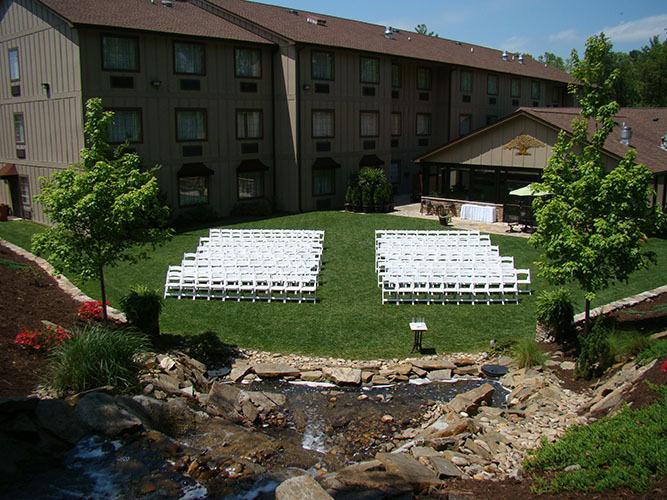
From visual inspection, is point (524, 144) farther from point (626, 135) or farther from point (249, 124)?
point (249, 124)

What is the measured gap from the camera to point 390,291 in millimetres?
18922

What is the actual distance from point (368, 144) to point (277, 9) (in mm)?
9756

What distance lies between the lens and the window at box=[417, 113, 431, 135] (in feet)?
141

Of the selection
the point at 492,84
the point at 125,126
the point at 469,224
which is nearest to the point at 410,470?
Answer: the point at 125,126

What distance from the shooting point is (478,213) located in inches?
1284

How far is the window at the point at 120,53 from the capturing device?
27.5 meters

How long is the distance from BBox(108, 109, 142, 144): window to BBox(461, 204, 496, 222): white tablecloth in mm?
15897

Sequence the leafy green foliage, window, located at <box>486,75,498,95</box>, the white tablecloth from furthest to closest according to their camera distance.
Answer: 1. window, located at <box>486,75,498,95</box>
2. the white tablecloth
3. the leafy green foliage

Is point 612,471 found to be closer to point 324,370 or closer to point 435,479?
point 435,479

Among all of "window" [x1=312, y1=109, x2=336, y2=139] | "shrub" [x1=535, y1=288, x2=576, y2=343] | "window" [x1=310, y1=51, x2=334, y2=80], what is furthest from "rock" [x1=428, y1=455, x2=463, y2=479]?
"window" [x1=310, y1=51, x2=334, y2=80]

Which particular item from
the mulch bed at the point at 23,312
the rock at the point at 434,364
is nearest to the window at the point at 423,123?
the mulch bed at the point at 23,312

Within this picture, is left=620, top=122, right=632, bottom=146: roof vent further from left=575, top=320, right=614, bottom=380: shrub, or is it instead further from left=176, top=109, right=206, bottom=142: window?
left=575, top=320, right=614, bottom=380: shrub

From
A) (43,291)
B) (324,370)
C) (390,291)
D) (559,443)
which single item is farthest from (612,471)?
(43,291)

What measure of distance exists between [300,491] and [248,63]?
94.4 feet
